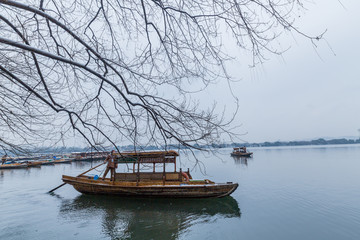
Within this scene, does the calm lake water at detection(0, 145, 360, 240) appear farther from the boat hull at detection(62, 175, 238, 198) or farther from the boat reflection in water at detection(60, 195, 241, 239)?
the boat hull at detection(62, 175, 238, 198)

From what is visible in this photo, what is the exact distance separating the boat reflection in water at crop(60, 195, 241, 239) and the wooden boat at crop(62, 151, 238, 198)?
0.62 m

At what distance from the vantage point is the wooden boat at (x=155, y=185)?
12.7m

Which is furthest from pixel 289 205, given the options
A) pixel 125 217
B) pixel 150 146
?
pixel 150 146

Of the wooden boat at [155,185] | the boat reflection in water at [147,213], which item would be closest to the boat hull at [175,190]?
the wooden boat at [155,185]

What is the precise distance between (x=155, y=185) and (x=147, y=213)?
2128mm

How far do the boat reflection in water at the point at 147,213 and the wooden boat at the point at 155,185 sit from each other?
0.62m

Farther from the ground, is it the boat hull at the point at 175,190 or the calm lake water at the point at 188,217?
the boat hull at the point at 175,190

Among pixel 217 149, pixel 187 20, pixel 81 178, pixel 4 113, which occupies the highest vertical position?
pixel 187 20

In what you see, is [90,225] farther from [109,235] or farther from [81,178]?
[81,178]

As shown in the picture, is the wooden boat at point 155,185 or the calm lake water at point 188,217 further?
the wooden boat at point 155,185

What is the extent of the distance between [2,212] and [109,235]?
30.7ft

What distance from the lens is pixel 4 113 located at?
3.57 metres

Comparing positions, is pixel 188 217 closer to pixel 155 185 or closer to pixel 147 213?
pixel 147 213

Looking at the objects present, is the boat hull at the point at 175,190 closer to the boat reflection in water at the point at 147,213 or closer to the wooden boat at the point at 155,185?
the wooden boat at the point at 155,185
